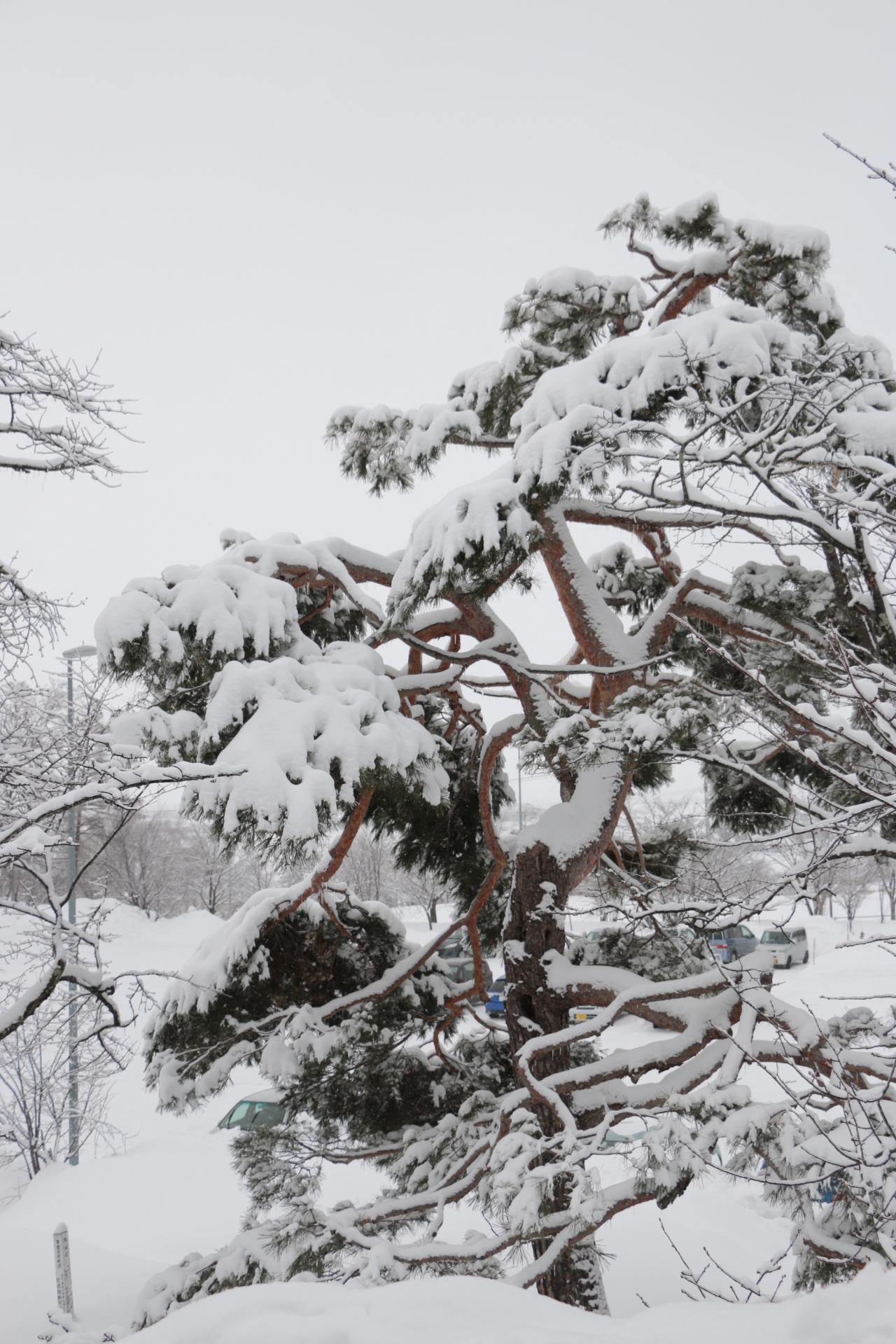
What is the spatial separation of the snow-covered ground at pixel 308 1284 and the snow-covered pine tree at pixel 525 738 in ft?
2.57

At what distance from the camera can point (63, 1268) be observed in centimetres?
679

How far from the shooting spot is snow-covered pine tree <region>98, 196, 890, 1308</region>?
346 cm

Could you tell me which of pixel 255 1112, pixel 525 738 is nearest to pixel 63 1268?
pixel 255 1112

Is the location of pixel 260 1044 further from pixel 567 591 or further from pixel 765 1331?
pixel 765 1331

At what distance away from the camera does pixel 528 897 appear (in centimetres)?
513

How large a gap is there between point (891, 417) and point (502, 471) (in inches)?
61.1

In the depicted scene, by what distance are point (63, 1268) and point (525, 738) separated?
585cm

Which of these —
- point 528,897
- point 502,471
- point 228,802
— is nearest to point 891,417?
point 502,471

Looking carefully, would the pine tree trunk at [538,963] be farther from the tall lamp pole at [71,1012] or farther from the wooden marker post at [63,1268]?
the wooden marker post at [63,1268]

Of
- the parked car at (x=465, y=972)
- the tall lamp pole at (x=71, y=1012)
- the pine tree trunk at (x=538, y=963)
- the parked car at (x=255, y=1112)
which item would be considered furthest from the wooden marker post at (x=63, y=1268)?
the pine tree trunk at (x=538, y=963)

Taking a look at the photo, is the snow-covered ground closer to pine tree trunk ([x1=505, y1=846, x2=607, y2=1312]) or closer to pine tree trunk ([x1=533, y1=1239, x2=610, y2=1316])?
pine tree trunk ([x1=533, y1=1239, x2=610, y2=1316])

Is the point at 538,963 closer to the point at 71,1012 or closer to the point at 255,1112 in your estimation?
the point at 71,1012

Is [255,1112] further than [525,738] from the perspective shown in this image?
Yes

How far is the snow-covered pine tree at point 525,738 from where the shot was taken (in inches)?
136
